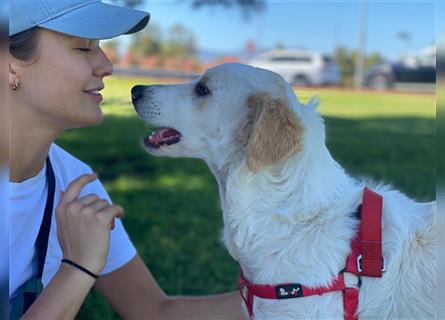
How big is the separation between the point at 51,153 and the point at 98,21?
0.68 meters

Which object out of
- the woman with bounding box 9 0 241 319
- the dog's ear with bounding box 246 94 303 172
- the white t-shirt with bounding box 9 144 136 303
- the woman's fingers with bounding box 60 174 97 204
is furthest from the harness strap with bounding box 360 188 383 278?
the white t-shirt with bounding box 9 144 136 303

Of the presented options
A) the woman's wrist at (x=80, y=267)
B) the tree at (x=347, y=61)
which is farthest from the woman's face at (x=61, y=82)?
the tree at (x=347, y=61)

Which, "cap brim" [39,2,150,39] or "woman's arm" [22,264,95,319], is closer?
"woman's arm" [22,264,95,319]

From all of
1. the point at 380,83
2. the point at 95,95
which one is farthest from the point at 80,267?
the point at 380,83

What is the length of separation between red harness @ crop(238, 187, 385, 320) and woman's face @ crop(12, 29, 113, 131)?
0.91m

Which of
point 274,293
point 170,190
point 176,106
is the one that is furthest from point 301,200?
point 170,190

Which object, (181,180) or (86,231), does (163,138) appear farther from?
(181,180)

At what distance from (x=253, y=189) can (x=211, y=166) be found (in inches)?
12.5

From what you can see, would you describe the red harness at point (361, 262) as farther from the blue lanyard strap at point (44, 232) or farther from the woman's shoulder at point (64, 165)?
the woman's shoulder at point (64, 165)

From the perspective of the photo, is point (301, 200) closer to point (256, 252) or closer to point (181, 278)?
point (256, 252)

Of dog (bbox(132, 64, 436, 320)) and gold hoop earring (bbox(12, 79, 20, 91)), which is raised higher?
gold hoop earring (bbox(12, 79, 20, 91))

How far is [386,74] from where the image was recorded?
1001 inches

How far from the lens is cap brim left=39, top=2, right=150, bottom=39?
6.89 feet

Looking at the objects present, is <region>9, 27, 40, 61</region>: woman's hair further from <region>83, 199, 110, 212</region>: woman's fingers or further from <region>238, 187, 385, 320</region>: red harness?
<region>238, 187, 385, 320</region>: red harness
